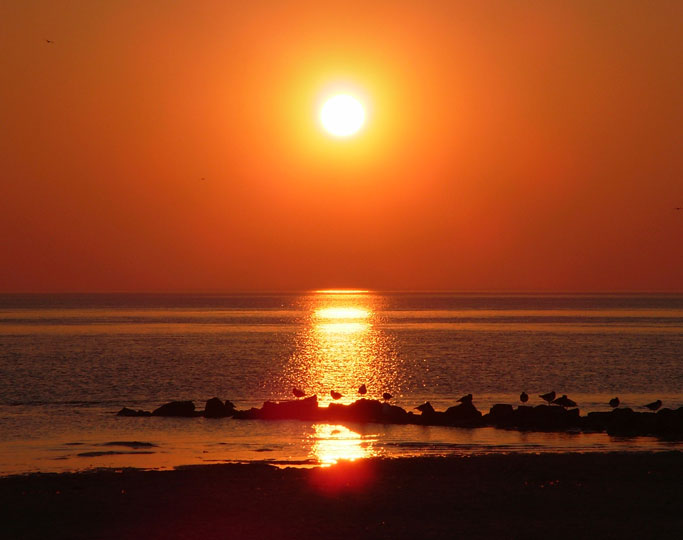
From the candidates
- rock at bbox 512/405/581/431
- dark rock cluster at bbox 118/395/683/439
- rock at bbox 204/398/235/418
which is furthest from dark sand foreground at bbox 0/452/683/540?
rock at bbox 204/398/235/418

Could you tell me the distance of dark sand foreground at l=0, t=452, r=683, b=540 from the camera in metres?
17.7

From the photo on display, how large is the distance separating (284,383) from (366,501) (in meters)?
40.5

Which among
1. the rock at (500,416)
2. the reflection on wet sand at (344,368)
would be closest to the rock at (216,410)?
the reflection on wet sand at (344,368)

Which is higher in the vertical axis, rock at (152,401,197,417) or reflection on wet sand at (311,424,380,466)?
rock at (152,401,197,417)

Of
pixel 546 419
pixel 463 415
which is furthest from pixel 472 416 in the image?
pixel 546 419

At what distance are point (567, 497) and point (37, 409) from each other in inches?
1189

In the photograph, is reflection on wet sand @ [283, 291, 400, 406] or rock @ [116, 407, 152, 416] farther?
reflection on wet sand @ [283, 291, 400, 406]

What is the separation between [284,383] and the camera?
6072 centimetres

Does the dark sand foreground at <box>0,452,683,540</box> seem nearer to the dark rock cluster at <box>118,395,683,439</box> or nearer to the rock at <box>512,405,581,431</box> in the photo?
the dark rock cluster at <box>118,395,683,439</box>

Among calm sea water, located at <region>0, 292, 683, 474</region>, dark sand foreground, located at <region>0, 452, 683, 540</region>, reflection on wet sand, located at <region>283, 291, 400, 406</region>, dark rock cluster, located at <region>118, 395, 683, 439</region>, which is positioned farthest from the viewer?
reflection on wet sand, located at <region>283, 291, 400, 406</region>

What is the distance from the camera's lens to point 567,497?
2073cm

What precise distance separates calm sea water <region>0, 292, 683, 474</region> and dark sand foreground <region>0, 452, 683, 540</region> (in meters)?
3.80

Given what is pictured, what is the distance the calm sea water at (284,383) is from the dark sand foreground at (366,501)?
150 inches

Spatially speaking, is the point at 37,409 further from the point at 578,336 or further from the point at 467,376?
the point at 578,336
